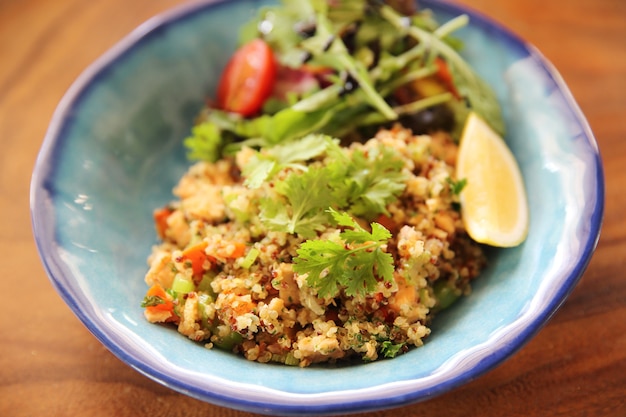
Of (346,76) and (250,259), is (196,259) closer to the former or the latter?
(250,259)

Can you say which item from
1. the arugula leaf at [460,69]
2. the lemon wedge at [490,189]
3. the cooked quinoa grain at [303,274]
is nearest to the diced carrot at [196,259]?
the cooked quinoa grain at [303,274]

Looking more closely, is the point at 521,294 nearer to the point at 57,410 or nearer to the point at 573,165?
the point at 573,165

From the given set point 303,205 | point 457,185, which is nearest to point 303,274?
point 303,205

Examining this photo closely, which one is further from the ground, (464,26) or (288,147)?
(288,147)

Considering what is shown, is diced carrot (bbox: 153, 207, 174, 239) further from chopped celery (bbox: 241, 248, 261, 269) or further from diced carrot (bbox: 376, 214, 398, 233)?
diced carrot (bbox: 376, 214, 398, 233)

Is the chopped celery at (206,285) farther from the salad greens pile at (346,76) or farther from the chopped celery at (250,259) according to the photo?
the salad greens pile at (346,76)

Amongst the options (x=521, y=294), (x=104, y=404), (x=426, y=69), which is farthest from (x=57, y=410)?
(x=426, y=69)

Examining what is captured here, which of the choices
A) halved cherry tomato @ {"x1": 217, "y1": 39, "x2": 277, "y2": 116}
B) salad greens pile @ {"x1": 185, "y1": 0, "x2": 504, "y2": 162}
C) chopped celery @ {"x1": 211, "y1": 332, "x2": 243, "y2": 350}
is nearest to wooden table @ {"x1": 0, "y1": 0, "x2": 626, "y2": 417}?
chopped celery @ {"x1": 211, "y1": 332, "x2": 243, "y2": 350}
